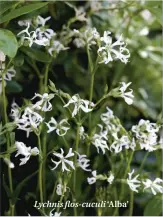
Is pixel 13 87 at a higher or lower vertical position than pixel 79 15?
lower

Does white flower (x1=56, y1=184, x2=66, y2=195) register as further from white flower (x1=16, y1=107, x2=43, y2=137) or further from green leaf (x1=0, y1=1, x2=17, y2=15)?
green leaf (x1=0, y1=1, x2=17, y2=15)

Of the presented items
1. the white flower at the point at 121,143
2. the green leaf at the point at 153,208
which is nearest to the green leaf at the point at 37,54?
the white flower at the point at 121,143

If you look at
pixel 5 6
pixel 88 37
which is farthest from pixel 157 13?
pixel 5 6

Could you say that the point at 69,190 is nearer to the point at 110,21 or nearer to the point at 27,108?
the point at 27,108

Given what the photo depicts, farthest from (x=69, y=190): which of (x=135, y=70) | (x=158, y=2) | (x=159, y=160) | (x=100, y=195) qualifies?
(x=135, y=70)

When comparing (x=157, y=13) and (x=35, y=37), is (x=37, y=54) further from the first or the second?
(x=157, y=13)

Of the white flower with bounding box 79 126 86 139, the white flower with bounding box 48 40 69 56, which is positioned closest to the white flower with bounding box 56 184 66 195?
the white flower with bounding box 79 126 86 139
